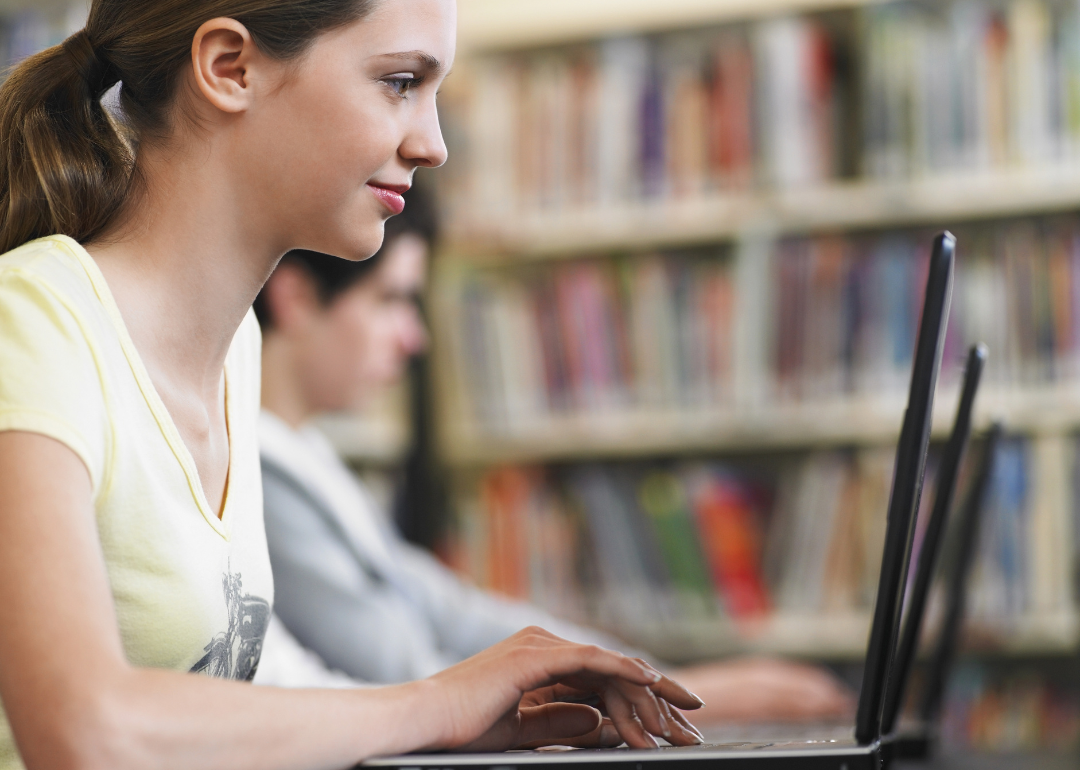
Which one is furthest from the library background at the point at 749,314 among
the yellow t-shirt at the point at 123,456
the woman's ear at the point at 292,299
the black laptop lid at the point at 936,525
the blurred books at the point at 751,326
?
the yellow t-shirt at the point at 123,456

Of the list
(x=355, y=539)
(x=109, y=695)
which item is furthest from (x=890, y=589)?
(x=355, y=539)

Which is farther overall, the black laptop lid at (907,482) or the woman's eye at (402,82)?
the woman's eye at (402,82)

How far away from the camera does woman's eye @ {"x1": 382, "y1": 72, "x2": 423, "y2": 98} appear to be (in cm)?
64

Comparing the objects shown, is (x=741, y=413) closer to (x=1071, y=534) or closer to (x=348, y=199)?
(x=1071, y=534)

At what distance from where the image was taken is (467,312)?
85.0 inches

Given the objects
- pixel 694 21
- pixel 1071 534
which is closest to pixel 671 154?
pixel 694 21

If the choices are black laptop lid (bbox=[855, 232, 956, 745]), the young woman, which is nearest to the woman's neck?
the young woman

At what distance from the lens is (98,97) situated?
70 centimetres

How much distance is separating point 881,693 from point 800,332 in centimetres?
146

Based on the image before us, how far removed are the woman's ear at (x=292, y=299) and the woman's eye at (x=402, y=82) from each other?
91 centimetres

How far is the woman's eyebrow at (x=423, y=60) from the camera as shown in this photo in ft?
2.08

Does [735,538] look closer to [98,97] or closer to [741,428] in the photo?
[741,428]

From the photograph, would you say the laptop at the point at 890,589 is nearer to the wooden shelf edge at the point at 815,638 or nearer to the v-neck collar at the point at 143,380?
the v-neck collar at the point at 143,380

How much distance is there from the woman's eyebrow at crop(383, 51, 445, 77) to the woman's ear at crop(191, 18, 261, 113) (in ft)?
0.28
